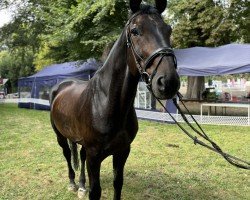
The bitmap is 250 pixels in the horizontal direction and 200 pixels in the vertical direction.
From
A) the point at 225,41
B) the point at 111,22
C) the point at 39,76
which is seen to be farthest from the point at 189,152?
the point at 39,76

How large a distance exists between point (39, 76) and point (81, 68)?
4.20m

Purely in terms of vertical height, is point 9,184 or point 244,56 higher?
point 244,56

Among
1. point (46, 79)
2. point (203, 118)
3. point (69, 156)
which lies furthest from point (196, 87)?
point (69, 156)

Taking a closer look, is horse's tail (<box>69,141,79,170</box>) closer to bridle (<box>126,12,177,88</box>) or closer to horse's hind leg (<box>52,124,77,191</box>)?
horse's hind leg (<box>52,124,77,191</box>)

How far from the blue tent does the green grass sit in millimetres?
7167

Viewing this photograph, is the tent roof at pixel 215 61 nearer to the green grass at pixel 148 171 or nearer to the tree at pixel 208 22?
the green grass at pixel 148 171

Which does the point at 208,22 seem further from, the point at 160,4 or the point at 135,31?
the point at 135,31

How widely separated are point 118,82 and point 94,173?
1.01 meters

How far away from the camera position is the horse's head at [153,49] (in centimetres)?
214

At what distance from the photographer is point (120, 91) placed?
295 centimetres

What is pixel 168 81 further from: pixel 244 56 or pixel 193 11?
pixel 193 11

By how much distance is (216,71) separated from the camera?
1089 centimetres

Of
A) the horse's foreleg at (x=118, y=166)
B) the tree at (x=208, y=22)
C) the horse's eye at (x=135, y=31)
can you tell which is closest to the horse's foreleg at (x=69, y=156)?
the horse's foreleg at (x=118, y=166)

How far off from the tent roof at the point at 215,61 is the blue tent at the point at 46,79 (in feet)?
14.8
